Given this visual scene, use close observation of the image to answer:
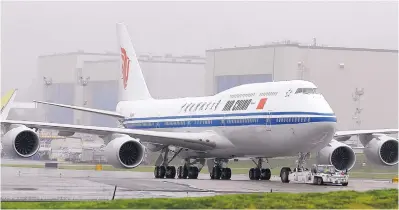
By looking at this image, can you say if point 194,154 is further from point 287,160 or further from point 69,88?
point 69,88

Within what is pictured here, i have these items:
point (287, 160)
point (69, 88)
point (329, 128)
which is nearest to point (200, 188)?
point (329, 128)

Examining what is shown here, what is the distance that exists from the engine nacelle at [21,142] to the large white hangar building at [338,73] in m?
73.8

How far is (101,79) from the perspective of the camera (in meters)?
159

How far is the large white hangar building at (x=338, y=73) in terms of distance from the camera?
4783 inches

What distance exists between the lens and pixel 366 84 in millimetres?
125625

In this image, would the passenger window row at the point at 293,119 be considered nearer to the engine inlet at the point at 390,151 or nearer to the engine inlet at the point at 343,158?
the engine inlet at the point at 343,158

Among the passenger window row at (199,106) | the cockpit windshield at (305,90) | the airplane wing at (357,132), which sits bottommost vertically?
the airplane wing at (357,132)

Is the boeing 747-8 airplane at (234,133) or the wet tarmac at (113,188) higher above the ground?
the boeing 747-8 airplane at (234,133)

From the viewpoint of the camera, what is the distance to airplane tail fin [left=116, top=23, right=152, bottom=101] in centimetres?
6519

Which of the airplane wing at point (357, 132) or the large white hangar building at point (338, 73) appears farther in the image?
the large white hangar building at point (338, 73)

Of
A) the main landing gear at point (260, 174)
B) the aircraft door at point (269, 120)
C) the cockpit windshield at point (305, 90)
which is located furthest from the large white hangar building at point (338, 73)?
the cockpit windshield at point (305, 90)

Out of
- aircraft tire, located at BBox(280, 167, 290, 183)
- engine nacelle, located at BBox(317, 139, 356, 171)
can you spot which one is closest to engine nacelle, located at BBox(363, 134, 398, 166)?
engine nacelle, located at BBox(317, 139, 356, 171)

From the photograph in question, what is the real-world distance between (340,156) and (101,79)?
10962cm

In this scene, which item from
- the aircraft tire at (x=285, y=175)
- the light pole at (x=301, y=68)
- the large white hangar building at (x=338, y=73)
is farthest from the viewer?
the large white hangar building at (x=338, y=73)
